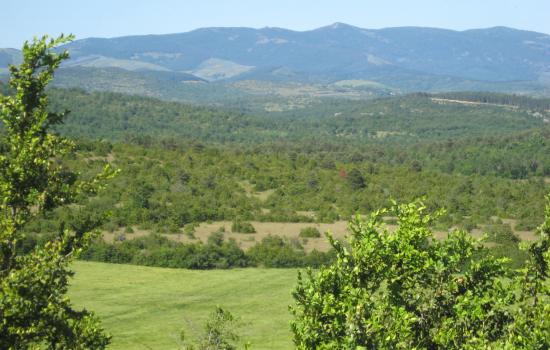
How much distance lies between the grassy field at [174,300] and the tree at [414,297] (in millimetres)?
17637

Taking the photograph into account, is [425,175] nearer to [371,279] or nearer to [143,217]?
[143,217]

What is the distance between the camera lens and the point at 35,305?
9.49 m

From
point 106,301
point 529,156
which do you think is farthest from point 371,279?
point 529,156

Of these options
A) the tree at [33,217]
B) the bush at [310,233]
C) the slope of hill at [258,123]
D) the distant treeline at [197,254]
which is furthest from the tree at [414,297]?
the slope of hill at [258,123]

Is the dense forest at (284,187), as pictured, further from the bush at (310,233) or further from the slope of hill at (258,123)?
the slope of hill at (258,123)

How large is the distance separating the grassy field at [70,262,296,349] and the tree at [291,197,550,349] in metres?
17.6

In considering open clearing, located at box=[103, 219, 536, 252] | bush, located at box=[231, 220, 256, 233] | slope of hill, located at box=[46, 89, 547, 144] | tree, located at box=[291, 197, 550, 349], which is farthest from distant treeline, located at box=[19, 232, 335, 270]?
slope of hill, located at box=[46, 89, 547, 144]

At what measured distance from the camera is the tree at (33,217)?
944 centimetres

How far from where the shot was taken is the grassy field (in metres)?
30.9

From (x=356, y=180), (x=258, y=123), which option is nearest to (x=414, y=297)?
(x=356, y=180)

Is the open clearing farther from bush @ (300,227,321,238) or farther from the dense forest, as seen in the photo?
the dense forest

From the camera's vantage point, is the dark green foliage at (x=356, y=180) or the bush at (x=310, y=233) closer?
the bush at (x=310, y=233)

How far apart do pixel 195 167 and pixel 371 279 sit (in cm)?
6612

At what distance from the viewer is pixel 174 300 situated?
3809 cm
